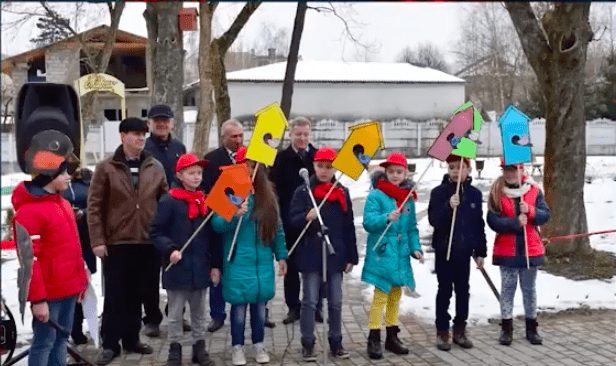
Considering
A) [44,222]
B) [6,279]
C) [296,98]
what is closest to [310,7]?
[6,279]

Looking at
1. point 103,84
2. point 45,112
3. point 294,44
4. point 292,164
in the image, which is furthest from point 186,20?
point 294,44

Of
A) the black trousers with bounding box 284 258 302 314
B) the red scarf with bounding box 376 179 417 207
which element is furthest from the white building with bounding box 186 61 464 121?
the red scarf with bounding box 376 179 417 207

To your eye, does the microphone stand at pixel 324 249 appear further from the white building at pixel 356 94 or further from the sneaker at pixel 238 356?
the white building at pixel 356 94

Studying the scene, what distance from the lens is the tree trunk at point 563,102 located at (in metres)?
9.12

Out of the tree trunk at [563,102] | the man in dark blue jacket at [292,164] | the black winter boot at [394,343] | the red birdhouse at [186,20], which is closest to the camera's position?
the black winter boot at [394,343]

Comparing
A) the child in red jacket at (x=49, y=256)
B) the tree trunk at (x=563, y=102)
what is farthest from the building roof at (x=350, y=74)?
the child in red jacket at (x=49, y=256)

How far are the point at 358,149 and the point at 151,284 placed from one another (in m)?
2.28

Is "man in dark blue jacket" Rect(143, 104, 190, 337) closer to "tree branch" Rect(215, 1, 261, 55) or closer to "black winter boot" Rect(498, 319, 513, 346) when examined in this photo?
"black winter boot" Rect(498, 319, 513, 346)

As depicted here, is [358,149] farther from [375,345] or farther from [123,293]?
[123,293]

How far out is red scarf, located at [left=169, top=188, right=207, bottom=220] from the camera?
5.46m

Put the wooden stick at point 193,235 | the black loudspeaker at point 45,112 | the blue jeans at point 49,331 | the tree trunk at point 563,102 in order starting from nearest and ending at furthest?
the blue jeans at point 49,331 → the wooden stick at point 193,235 → the black loudspeaker at point 45,112 → the tree trunk at point 563,102

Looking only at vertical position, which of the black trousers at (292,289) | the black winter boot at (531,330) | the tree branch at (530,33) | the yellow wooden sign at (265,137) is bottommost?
the black winter boot at (531,330)

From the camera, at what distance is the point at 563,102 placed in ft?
30.2

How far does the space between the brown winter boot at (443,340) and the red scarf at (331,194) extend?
1431 millimetres
